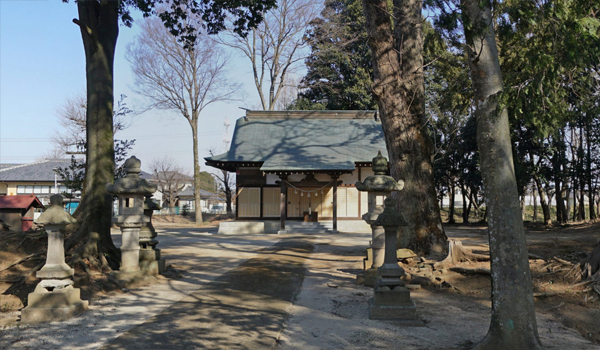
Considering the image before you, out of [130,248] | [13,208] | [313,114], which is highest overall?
[313,114]

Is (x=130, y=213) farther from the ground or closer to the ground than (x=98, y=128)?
closer to the ground

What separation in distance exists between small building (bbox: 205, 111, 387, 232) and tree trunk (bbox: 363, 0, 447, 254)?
997 cm

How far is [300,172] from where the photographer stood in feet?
68.1

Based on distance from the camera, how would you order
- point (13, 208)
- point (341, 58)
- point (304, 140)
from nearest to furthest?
point (13, 208) → point (304, 140) → point (341, 58)

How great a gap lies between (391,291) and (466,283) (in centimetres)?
278

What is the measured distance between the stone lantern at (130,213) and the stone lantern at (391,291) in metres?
4.64

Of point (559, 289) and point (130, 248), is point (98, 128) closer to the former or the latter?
point (130, 248)

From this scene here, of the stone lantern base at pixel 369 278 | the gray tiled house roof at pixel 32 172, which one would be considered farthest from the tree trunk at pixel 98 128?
the gray tiled house roof at pixel 32 172

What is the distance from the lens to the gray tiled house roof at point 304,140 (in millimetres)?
21219

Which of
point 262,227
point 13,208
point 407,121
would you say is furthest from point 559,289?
→ point 262,227

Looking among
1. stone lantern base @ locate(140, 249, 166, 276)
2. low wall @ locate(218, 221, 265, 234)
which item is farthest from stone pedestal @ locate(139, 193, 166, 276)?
low wall @ locate(218, 221, 265, 234)

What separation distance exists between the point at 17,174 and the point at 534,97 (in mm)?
45047

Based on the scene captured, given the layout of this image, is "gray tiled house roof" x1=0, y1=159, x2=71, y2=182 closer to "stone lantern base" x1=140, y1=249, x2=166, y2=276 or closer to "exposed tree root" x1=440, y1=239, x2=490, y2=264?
"stone lantern base" x1=140, y1=249, x2=166, y2=276

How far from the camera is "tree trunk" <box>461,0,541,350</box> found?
13.3ft
